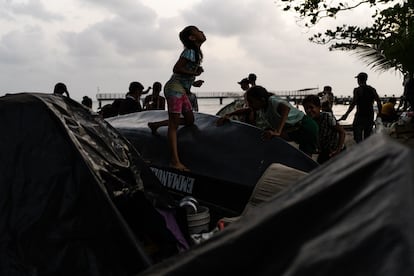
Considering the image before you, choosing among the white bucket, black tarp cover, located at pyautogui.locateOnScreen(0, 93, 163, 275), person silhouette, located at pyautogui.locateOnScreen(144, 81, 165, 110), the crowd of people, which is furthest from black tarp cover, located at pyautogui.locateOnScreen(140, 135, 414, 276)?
person silhouette, located at pyautogui.locateOnScreen(144, 81, 165, 110)

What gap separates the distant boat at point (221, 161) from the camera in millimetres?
5316

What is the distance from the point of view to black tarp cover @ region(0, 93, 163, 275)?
3.22 m

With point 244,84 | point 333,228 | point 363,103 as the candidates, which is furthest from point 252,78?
point 333,228

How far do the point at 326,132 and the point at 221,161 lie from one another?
7.35 ft

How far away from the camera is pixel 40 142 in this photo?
3422 millimetres

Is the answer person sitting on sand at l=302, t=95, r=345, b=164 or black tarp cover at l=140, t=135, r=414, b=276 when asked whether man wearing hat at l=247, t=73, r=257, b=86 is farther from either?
black tarp cover at l=140, t=135, r=414, b=276

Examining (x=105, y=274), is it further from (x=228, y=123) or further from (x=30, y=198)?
(x=228, y=123)

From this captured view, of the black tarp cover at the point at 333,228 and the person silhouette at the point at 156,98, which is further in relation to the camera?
the person silhouette at the point at 156,98

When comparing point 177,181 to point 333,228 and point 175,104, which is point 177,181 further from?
point 333,228

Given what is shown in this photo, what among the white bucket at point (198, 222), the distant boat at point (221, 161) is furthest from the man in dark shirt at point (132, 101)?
the white bucket at point (198, 222)

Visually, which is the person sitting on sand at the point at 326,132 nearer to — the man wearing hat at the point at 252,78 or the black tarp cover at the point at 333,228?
the man wearing hat at the point at 252,78

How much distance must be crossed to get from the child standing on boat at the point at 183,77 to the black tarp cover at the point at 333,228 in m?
4.56

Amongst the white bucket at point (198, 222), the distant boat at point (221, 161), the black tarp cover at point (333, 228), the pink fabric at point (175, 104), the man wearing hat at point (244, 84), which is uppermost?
the man wearing hat at point (244, 84)

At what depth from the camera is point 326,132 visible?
7270mm
